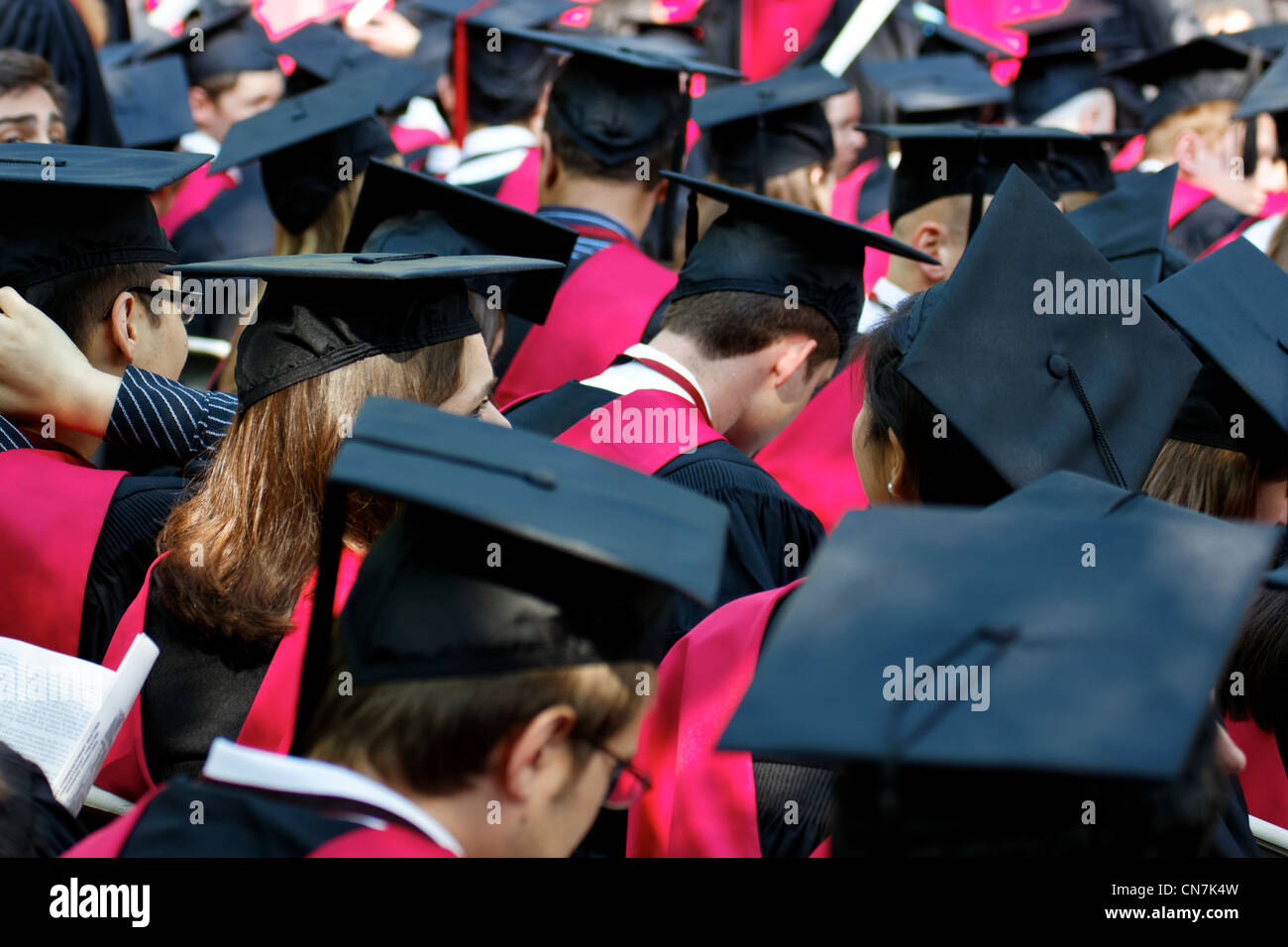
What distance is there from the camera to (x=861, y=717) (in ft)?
4.09

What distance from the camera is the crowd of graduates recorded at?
4.17 ft

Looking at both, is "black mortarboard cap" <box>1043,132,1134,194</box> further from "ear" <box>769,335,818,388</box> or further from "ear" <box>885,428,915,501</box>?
"ear" <box>885,428,915,501</box>

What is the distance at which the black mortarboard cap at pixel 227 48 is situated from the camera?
6398mm

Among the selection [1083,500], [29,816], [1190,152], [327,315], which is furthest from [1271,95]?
[29,816]

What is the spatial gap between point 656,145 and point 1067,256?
2181 mm

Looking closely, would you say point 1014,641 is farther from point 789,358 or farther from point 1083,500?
point 789,358

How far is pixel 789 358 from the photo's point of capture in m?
3.18

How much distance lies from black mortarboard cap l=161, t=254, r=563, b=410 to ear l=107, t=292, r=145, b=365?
1.47 feet

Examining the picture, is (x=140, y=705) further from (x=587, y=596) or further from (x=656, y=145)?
(x=656, y=145)

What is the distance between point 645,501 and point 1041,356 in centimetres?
92

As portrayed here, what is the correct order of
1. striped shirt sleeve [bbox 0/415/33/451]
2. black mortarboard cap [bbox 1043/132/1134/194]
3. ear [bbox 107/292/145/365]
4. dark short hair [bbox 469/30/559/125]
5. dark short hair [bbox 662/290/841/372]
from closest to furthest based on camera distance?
striped shirt sleeve [bbox 0/415/33/451]
ear [bbox 107/292/145/365]
dark short hair [bbox 662/290/841/372]
black mortarboard cap [bbox 1043/132/1134/194]
dark short hair [bbox 469/30/559/125]

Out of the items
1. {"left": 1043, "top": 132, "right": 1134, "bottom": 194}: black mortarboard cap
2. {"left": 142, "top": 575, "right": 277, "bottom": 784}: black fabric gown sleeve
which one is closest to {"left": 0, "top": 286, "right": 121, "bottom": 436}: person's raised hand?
{"left": 142, "top": 575, "right": 277, "bottom": 784}: black fabric gown sleeve

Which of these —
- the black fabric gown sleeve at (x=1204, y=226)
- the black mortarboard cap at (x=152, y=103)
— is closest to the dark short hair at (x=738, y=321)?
the black fabric gown sleeve at (x=1204, y=226)
